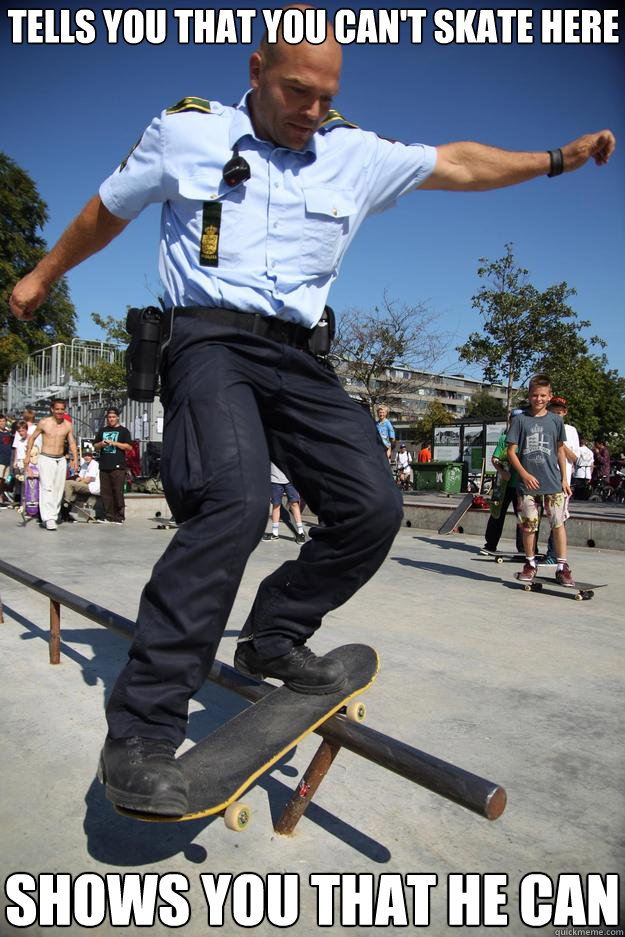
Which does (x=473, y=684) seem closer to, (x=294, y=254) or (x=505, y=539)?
(x=294, y=254)

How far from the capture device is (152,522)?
1327 centimetres

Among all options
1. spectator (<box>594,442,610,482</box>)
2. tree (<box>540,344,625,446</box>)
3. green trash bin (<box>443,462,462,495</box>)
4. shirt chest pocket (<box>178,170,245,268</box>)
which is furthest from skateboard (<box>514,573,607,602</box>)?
tree (<box>540,344,625,446</box>)

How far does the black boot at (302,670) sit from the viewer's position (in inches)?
86.4

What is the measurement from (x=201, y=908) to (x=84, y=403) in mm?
27429

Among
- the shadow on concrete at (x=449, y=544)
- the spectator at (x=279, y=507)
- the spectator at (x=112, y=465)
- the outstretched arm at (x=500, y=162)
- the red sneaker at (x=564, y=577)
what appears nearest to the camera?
the outstretched arm at (x=500, y=162)

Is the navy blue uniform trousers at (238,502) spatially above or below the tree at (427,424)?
below

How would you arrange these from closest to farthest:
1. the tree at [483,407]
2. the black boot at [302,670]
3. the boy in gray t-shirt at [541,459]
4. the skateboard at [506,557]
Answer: the black boot at [302,670] → the boy in gray t-shirt at [541,459] → the skateboard at [506,557] → the tree at [483,407]

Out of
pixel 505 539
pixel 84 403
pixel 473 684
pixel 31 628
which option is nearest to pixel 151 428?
pixel 84 403

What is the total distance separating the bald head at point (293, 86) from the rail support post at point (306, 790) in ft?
6.09

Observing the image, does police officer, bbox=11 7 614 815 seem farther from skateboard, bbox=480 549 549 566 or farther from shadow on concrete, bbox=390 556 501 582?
skateboard, bbox=480 549 549 566

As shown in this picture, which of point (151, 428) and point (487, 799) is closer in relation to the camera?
point (487, 799)

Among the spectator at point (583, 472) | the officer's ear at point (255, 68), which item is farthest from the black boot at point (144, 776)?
the spectator at point (583, 472)

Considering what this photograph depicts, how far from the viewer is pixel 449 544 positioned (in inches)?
426

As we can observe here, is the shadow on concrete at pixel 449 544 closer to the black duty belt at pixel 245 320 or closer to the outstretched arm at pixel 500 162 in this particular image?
the outstretched arm at pixel 500 162
